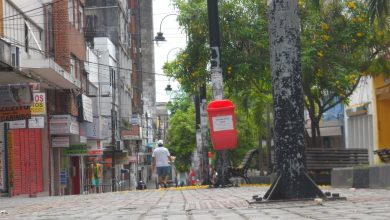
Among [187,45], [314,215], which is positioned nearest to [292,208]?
[314,215]

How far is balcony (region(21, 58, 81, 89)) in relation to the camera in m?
22.4

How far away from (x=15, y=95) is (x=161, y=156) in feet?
19.4

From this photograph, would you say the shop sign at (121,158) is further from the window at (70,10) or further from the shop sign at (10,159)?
the shop sign at (10,159)

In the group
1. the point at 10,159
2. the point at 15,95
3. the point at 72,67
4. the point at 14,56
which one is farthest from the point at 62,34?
the point at 14,56

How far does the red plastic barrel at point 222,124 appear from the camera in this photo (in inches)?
517

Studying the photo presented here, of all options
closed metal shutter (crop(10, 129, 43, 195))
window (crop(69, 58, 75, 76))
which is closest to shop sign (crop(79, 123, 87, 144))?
window (crop(69, 58, 75, 76))

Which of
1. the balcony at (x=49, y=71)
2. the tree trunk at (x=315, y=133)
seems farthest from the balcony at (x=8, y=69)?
the tree trunk at (x=315, y=133)

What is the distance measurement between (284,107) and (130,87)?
57.9m

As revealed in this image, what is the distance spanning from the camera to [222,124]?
1320cm

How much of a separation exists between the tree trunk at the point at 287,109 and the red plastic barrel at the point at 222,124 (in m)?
4.97

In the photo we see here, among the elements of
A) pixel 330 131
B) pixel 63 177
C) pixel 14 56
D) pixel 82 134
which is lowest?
pixel 63 177

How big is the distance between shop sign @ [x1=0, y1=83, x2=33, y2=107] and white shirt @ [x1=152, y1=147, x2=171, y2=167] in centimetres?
539

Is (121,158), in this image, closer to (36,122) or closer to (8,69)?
(36,122)

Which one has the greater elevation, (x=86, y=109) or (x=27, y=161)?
(x=86, y=109)
